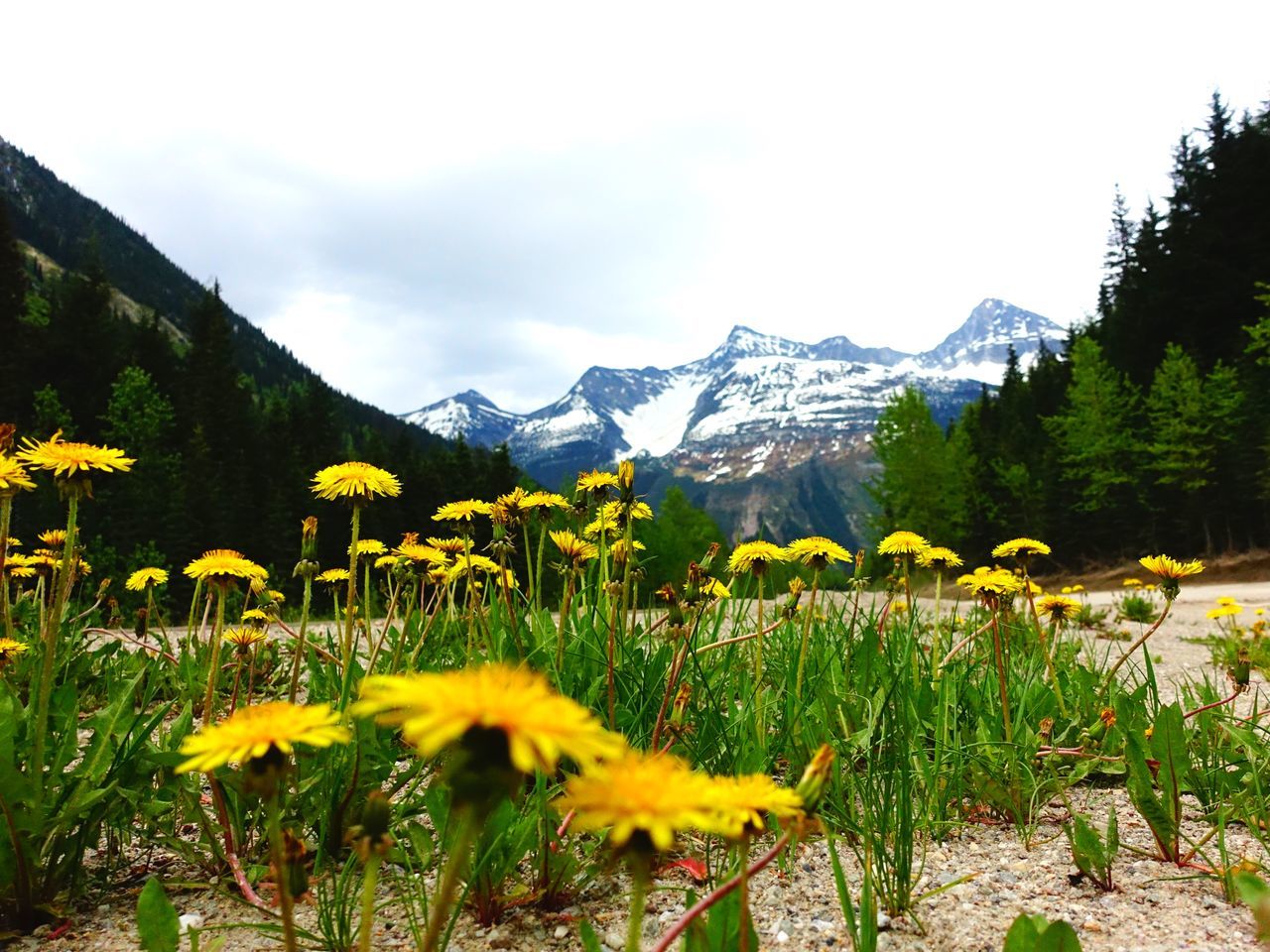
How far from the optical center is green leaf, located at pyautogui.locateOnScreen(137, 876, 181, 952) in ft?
3.71

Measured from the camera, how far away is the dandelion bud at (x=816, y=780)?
2.76 ft

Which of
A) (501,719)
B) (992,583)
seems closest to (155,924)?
(501,719)

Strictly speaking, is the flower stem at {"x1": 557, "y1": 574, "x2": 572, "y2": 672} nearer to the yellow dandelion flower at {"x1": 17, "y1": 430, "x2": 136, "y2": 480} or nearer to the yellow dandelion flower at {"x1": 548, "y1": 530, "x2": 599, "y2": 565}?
the yellow dandelion flower at {"x1": 548, "y1": 530, "x2": 599, "y2": 565}

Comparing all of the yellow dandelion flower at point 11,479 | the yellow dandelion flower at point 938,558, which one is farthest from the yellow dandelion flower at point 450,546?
the yellow dandelion flower at point 938,558

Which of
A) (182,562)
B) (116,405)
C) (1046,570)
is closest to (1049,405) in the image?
(1046,570)

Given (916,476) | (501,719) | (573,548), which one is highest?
(916,476)

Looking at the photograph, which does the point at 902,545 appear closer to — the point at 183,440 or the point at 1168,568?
the point at 1168,568

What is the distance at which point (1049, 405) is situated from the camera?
47094 mm

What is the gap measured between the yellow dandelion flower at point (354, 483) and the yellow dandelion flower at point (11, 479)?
621 millimetres

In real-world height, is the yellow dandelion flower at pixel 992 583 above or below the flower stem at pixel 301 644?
above

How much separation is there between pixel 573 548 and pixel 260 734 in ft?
6.46

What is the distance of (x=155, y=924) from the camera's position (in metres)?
1.14

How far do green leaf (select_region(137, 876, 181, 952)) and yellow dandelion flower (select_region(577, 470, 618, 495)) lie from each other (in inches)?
69.9

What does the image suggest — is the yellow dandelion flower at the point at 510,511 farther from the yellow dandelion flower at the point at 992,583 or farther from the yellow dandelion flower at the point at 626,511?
the yellow dandelion flower at the point at 992,583
